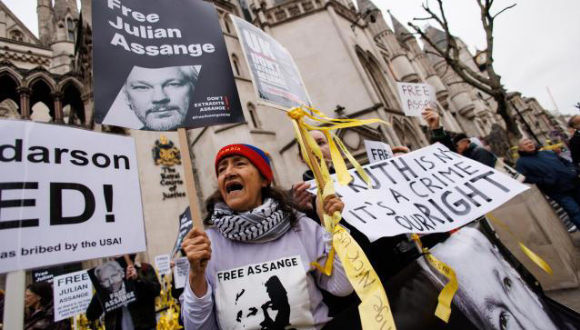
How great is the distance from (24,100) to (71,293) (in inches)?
428

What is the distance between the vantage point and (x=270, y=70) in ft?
9.16

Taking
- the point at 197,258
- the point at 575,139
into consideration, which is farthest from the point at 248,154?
the point at 575,139

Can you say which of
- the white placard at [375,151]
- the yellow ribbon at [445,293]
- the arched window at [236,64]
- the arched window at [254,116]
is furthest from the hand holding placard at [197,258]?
the arched window at [236,64]

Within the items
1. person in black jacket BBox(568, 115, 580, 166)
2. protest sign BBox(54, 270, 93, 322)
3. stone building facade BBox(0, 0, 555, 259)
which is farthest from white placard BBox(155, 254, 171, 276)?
person in black jacket BBox(568, 115, 580, 166)

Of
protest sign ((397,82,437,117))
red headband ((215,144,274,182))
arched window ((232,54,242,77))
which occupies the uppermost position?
arched window ((232,54,242,77))

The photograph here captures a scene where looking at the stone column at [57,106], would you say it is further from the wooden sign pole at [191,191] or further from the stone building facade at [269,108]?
the wooden sign pole at [191,191]

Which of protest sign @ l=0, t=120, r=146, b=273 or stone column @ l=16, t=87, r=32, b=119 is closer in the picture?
protest sign @ l=0, t=120, r=146, b=273

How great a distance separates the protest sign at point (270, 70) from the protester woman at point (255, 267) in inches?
42.3

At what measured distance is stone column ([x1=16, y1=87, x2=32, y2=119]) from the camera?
35.9ft

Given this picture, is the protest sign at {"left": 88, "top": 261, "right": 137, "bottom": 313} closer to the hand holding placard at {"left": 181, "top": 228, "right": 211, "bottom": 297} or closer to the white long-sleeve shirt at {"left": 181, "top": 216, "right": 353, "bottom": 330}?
the white long-sleeve shirt at {"left": 181, "top": 216, "right": 353, "bottom": 330}

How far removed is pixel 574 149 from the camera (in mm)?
4738

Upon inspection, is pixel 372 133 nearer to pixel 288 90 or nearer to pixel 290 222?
pixel 288 90

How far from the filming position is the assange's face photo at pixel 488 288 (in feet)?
5.12

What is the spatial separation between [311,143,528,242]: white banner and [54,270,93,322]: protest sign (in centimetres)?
484
